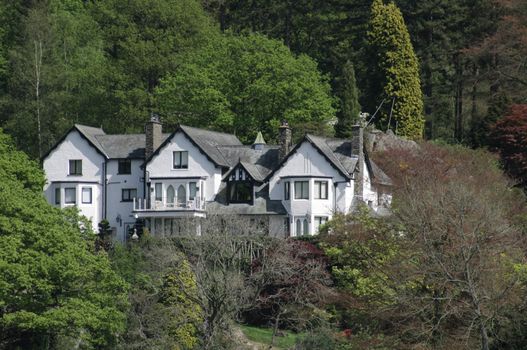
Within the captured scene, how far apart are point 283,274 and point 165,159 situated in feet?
44.8

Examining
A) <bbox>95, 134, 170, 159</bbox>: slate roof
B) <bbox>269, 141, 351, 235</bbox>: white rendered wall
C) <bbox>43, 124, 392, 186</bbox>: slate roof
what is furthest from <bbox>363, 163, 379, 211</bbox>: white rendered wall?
<bbox>95, 134, 170, 159</bbox>: slate roof

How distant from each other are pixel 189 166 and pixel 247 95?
11.8 metres

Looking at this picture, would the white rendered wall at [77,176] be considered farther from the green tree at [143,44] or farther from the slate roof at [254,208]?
the green tree at [143,44]

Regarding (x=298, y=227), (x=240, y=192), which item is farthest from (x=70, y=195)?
(x=298, y=227)

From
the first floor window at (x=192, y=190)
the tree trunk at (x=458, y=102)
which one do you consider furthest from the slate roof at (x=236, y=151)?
the tree trunk at (x=458, y=102)

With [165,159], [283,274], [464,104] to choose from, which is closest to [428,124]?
[464,104]

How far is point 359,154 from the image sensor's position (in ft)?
213

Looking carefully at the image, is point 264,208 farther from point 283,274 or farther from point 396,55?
point 396,55

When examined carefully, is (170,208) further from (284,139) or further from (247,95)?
(247,95)

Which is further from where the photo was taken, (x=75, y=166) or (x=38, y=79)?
(x=38, y=79)

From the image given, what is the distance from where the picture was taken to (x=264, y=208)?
64500mm

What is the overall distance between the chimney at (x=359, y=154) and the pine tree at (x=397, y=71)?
1339 centimetres

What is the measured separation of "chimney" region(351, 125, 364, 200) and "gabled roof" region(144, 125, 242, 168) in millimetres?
6960

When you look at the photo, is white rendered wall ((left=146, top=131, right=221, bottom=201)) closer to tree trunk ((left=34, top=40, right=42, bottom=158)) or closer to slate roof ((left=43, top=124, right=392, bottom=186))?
slate roof ((left=43, top=124, right=392, bottom=186))
